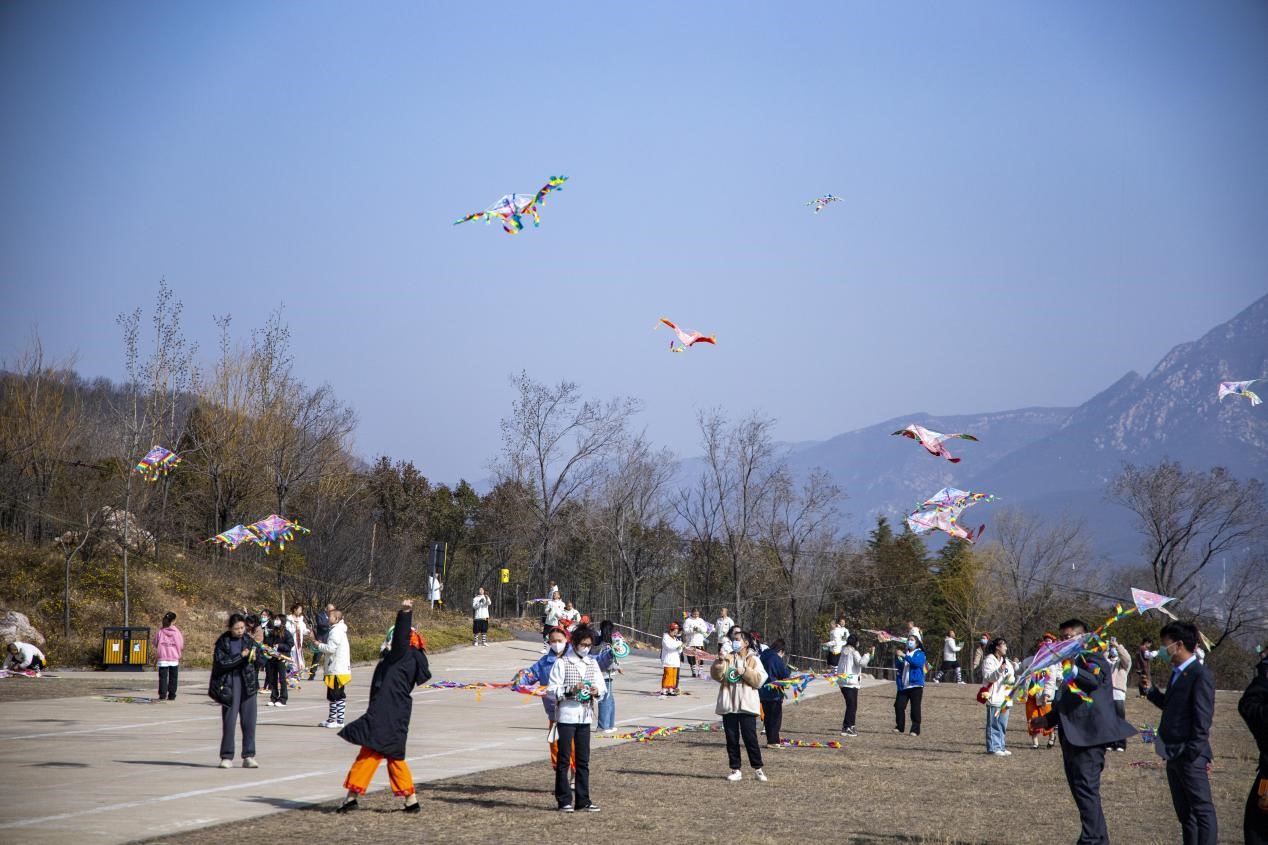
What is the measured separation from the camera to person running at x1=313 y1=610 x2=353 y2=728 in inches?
742

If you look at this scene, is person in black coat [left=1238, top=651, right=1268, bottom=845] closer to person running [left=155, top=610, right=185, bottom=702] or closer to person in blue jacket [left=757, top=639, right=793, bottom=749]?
person in blue jacket [left=757, top=639, right=793, bottom=749]

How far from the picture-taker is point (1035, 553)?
80.8m

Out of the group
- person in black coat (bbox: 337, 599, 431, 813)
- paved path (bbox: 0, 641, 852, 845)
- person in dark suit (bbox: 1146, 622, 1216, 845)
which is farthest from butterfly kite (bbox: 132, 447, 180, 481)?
person in dark suit (bbox: 1146, 622, 1216, 845)

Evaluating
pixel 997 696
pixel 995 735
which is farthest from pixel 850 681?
pixel 997 696

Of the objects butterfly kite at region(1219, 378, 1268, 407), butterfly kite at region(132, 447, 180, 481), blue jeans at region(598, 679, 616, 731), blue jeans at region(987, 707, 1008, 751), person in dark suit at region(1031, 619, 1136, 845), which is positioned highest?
butterfly kite at region(132, 447, 180, 481)

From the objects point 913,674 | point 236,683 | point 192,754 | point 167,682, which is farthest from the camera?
point 167,682

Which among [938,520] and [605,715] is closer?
[605,715]

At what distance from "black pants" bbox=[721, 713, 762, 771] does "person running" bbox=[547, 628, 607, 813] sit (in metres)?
2.68

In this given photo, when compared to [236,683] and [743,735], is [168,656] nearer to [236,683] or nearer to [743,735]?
[236,683]

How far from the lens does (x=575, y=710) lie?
11758 mm

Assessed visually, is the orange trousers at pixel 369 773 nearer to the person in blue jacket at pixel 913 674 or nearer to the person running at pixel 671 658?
the person in blue jacket at pixel 913 674

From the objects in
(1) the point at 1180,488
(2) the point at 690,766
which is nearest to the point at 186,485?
(2) the point at 690,766

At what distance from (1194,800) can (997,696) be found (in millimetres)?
7434

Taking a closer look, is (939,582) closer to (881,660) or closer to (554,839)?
(881,660)
